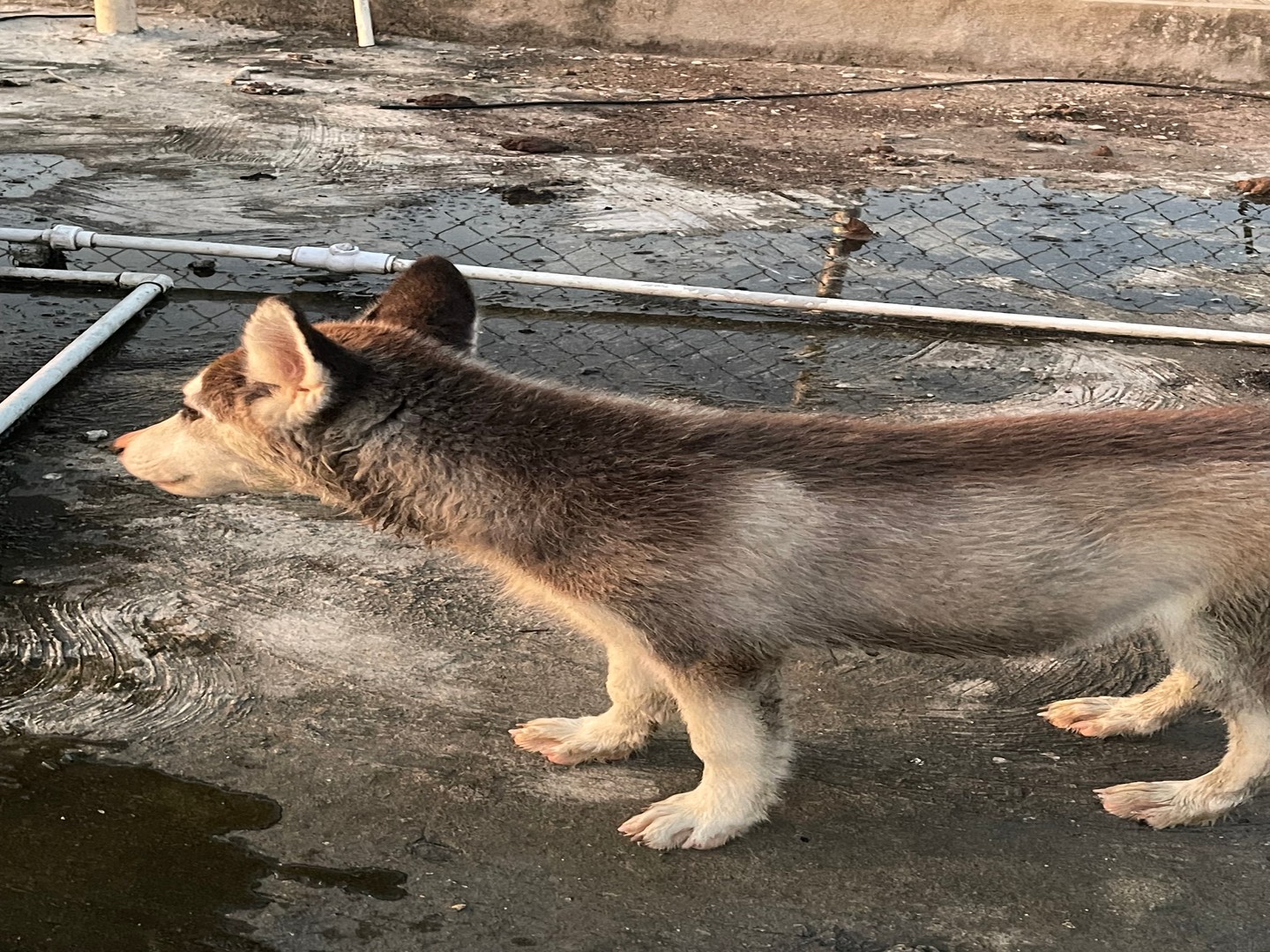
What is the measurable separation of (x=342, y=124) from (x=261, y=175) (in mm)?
1548

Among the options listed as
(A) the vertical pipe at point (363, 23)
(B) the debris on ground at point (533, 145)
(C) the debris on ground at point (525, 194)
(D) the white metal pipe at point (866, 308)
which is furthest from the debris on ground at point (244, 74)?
(D) the white metal pipe at point (866, 308)

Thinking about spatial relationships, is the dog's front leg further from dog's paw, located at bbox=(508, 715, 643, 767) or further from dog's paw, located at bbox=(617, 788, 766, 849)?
dog's paw, located at bbox=(508, 715, 643, 767)

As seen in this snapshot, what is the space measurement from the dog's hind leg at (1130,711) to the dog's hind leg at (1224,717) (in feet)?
0.48

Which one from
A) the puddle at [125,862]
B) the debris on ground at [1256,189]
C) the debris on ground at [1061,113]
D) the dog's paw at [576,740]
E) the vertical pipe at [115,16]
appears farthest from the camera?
the vertical pipe at [115,16]

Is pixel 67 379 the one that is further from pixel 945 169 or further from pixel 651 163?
pixel 945 169

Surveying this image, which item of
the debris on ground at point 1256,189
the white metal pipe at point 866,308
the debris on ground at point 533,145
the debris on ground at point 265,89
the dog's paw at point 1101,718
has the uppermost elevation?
the debris on ground at point 265,89

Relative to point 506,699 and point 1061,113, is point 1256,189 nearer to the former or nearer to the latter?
point 1061,113

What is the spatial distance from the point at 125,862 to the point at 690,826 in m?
1.46

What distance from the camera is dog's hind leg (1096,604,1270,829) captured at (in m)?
3.16

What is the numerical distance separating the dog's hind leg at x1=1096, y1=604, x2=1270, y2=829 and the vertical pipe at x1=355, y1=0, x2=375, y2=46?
11.6 meters

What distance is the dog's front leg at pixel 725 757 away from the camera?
323 centimetres

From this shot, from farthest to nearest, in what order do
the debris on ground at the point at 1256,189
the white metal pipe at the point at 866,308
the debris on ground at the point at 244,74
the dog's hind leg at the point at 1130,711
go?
the debris on ground at the point at 244,74 → the debris on ground at the point at 1256,189 → the white metal pipe at the point at 866,308 → the dog's hind leg at the point at 1130,711

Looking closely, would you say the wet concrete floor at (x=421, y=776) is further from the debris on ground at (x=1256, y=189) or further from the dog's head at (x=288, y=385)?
the debris on ground at (x=1256, y=189)

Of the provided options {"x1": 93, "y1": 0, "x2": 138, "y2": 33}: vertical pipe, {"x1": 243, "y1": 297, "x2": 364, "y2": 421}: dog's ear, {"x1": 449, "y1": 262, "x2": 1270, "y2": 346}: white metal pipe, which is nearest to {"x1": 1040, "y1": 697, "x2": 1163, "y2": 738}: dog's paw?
{"x1": 243, "y1": 297, "x2": 364, "y2": 421}: dog's ear
